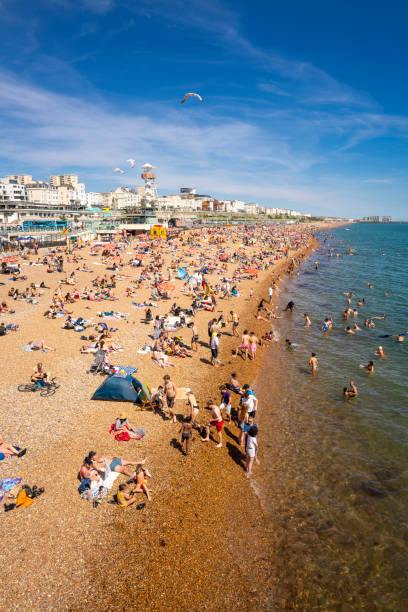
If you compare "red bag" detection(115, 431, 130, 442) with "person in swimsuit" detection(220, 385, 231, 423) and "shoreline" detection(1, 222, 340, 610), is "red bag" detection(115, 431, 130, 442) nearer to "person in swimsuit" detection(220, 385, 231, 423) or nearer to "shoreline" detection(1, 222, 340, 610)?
"shoreline" detection(1, 222, 340, 610)

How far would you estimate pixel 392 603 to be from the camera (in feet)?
19.3

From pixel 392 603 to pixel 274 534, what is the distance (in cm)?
245

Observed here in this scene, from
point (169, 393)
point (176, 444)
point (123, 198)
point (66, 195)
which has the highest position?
point (123, 198)

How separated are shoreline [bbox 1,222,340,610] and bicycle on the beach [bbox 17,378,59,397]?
2.57ft

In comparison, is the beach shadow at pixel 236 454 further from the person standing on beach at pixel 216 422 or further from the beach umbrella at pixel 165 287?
the beach umbrella at pixel 165 287

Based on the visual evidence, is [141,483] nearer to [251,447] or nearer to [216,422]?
[216,422]

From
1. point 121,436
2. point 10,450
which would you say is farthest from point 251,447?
point 10,450

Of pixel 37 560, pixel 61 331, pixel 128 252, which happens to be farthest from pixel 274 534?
pixel 128 252

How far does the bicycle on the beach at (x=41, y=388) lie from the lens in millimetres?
10789

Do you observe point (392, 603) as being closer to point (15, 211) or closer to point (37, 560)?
point (37, 560)

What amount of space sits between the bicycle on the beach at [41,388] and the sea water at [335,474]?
7916 mm

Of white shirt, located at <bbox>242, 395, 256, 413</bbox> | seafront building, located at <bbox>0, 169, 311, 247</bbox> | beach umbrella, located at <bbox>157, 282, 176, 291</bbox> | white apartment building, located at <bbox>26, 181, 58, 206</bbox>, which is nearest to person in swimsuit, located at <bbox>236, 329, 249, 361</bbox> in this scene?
white shirt, located at <bbox>242, 395, 256, 413</bbox>

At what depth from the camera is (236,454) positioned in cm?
912

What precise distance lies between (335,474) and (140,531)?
5.88 metres
